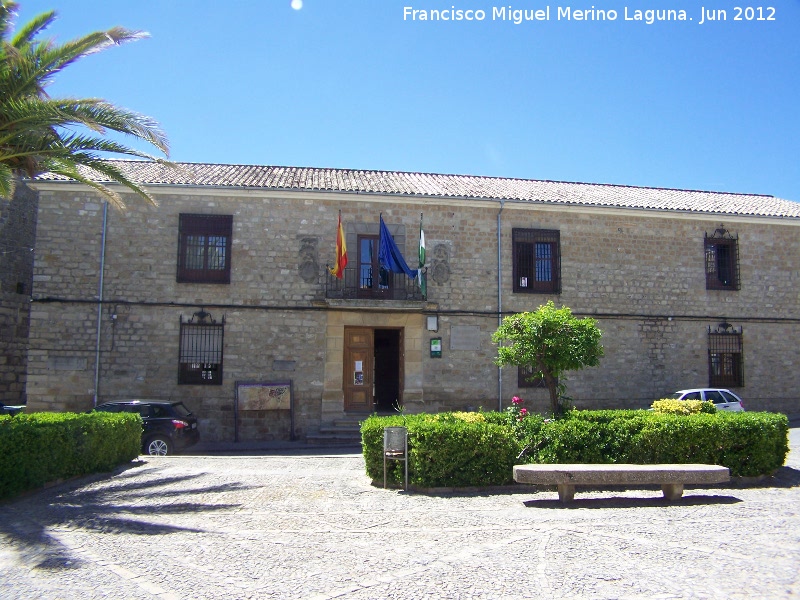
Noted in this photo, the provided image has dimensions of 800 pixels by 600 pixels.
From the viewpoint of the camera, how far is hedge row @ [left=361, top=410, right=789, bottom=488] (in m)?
8.44

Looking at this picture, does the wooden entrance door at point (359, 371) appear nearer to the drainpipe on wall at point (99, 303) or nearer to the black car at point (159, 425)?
the black car at point (159, 425)

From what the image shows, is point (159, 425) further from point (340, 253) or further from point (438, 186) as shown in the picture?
point (438, 186)

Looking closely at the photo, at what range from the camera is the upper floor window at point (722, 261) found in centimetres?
1780

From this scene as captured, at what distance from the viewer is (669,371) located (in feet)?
56.0

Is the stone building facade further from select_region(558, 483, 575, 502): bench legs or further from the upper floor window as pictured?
select_region(558, 483, 575, 502): bench legs

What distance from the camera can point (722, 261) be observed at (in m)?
18.1

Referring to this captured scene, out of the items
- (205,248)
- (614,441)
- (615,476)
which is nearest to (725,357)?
(614,441)

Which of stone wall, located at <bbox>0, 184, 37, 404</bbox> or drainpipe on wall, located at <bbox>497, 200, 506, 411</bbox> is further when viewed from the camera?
stone wall, located at <bbox>0, 184, 37, 404</bbox>

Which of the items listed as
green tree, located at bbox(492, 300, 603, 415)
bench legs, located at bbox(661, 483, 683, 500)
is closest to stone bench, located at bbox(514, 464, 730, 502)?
bench legs, located at bbox(661, 483, 683, 500)

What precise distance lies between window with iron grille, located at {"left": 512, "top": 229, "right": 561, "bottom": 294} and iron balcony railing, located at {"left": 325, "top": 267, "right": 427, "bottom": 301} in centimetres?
264

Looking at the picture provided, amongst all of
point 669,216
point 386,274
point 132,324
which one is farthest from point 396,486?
point 669,216

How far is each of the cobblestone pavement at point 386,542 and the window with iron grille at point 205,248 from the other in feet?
25.0

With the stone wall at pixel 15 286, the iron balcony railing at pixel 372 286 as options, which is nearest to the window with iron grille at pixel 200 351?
the iron balcony railing at pixel 372 286

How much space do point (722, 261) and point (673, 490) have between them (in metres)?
12.2
